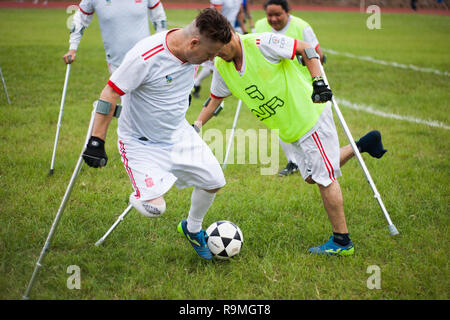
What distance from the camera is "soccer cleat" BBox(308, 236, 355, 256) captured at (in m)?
4.32

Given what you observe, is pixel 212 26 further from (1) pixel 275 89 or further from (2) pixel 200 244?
(2) pixel 200 244

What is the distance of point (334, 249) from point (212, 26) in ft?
8.36

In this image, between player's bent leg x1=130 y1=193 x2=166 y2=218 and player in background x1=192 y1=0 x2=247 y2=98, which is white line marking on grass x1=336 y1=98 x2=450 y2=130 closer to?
player in background x1=192 y1=0 x2=247 y2=98

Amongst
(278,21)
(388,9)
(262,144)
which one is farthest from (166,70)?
(388,9)

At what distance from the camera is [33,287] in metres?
3.74

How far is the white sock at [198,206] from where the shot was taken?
4242 millimetres

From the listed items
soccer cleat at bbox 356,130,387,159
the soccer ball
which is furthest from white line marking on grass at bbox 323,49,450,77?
the soccer ball

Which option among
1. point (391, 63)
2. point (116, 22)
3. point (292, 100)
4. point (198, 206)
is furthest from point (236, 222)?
point (391, 63)

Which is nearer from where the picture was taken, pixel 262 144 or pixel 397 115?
pixel 262 144

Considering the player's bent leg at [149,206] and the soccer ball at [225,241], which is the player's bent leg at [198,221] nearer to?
the soccer ball at [225,241]

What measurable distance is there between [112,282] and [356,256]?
8.12ft

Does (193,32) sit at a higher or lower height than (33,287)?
higher

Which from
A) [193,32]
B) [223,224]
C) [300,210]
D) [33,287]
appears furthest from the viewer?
[300,210]

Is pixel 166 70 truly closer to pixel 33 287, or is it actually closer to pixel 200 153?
pixel 200 153
